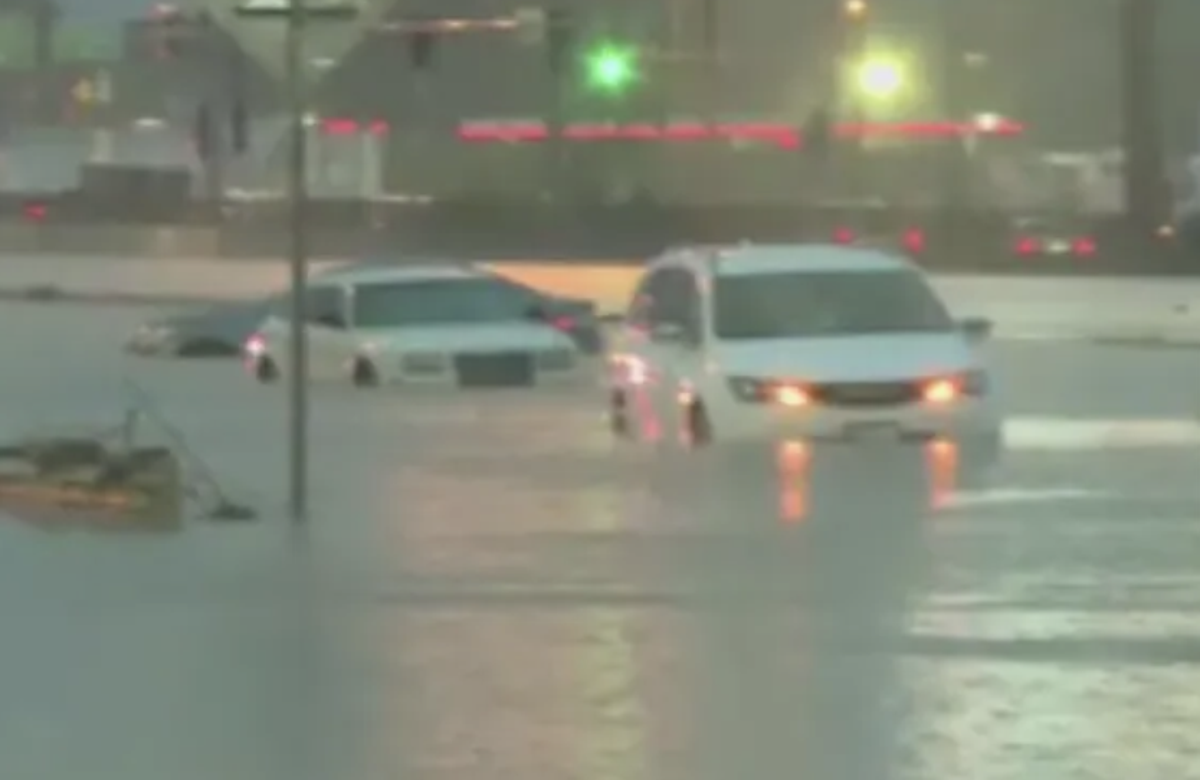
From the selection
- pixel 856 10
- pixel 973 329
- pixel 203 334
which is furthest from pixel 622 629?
pixel 856 10

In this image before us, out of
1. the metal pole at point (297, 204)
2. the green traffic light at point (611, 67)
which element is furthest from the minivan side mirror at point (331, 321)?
the green traffic light at point (611, 67)

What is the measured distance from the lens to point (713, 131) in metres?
63.7

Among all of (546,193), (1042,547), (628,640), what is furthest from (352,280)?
(546,193)

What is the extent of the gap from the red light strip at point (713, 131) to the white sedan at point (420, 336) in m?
27.0

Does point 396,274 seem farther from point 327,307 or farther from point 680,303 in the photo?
point 680,303

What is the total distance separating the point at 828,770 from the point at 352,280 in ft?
75.6

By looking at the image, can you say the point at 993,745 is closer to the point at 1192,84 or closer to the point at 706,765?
the point at 706,765

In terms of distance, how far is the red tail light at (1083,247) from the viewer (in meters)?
45.6

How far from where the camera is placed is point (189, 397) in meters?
29.6

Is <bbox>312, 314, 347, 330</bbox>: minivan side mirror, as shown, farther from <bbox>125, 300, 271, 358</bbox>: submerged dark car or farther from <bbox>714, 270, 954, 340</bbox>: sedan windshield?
<bbox>714, 270, 954, 340</bbox>: sedan windshield

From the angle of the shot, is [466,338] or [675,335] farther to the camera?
[466,338]

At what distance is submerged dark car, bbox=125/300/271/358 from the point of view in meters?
37.2

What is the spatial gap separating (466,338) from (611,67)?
2004 centimetres

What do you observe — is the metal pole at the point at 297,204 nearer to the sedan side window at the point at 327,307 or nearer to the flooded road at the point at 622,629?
the flooded road at the point at 622,629
